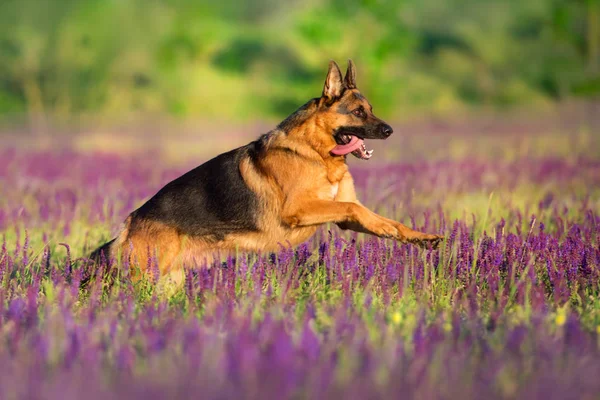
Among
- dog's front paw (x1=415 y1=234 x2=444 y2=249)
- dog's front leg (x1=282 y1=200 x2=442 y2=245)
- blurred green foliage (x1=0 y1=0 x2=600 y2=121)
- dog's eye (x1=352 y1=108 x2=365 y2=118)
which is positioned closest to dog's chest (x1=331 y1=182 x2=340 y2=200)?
dog's front leg (x1=282 y1=200 x2=442 y2=245)

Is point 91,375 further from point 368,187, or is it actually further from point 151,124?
point 151,124

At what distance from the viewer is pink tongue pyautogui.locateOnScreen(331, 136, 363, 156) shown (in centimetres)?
520

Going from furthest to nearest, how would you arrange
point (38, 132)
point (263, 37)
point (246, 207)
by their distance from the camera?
point (263, 37) → point (38, 132) → point (246, 207)

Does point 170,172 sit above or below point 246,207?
above

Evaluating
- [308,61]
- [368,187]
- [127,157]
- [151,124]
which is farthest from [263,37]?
[368,187]

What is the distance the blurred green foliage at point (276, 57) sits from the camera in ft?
111

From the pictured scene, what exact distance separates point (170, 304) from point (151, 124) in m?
28.6

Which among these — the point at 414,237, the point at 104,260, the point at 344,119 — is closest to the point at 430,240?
the point at 414,237

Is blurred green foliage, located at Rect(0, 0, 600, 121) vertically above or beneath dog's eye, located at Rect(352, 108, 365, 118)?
above

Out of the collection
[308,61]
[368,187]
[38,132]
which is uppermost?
[308,61]

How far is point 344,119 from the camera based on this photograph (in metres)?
5.26

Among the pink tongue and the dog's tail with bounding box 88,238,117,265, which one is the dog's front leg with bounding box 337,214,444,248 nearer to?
the pink tongue

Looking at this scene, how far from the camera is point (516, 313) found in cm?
359

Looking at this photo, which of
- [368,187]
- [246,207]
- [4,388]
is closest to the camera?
[4,388]
